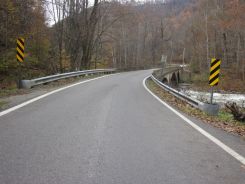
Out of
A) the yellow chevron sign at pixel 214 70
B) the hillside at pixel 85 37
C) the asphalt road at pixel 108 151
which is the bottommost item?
the asphalt road at pixel 108 151

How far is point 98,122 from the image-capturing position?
694cm

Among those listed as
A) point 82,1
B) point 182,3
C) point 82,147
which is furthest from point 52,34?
point 182,3

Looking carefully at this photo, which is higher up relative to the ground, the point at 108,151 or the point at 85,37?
the point at 85,37

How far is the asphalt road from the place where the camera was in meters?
3.75

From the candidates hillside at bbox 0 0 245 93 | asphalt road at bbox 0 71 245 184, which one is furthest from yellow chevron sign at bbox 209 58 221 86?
hillside at bbox 0 0 245 93

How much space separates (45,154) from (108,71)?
29.4 meters

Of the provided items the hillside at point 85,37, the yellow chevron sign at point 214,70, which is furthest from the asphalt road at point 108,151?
the hillside at point 85,37

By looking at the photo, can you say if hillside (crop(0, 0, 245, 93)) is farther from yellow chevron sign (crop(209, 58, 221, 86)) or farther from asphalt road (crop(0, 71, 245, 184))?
yellow chevron sign (crop(209, 58, 221, 86))

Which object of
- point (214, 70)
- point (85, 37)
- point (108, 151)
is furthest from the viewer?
point (85, 37)

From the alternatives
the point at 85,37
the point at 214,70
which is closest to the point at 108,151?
the point at 214,70

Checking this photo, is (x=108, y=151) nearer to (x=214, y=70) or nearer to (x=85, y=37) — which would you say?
(x=214, y=70)

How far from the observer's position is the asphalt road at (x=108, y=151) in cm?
375

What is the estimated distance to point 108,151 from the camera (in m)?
4.77

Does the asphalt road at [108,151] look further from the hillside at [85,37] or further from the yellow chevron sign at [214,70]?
the hillside at [85,37]
